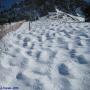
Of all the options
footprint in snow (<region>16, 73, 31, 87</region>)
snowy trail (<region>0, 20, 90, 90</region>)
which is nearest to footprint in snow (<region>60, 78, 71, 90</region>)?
snowy trail (<region>0, 20, 90, 90</region>)

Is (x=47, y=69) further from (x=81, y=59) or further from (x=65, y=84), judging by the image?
(x=81, y=59)

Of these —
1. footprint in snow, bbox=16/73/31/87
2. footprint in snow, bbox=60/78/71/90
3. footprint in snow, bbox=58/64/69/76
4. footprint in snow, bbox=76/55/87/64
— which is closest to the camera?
footprint in snow, bbox=60/78/71/90

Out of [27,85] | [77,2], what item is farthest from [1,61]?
[77,2]

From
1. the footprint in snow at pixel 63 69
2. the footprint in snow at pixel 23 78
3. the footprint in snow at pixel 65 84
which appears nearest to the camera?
the footprint in snow at pixel 65 84

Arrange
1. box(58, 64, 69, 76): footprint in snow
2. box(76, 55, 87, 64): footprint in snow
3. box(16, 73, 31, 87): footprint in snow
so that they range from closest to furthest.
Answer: box(16, 73, 31, 87): footprint in snow, box(58, 64, 69, 76): footprint in snow, box(76, 55, 87, 64): footprint in snow

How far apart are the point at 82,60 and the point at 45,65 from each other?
59 cm

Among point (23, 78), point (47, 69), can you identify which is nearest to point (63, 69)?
point (47, 69)

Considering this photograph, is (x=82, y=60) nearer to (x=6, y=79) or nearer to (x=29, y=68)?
(x=29, y=68)

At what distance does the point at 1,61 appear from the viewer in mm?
3107

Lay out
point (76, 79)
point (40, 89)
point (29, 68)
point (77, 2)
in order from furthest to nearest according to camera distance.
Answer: point (77, 2), point (29, 68), point (76, 79), point (40, 89)

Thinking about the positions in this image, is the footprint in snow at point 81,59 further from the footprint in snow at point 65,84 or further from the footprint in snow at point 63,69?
the footprint in snow at point 65,84

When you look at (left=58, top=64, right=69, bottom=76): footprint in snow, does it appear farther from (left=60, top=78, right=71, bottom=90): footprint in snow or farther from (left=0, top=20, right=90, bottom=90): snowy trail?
(left=60, top=78, right=71, bottom=90): footprint in snow

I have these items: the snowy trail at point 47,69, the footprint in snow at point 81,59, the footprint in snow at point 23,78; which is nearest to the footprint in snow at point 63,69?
the snowy trail at point 47,69

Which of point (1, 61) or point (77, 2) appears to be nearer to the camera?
point (1, 61)
